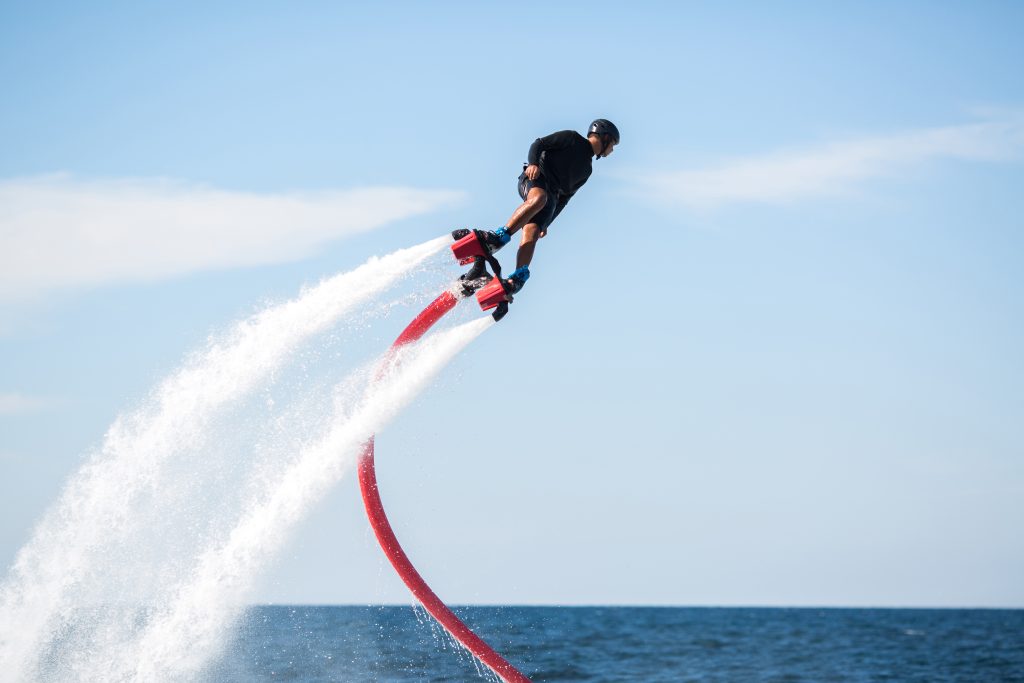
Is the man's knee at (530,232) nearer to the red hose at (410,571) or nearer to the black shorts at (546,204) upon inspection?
the black shorts at (546,204)

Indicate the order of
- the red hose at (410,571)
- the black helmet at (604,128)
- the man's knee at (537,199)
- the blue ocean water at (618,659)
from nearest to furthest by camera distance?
the man's knee at (537,199) < the black helmet at (604,128) < the red hose at (410,571) < the blue ocean water at (618,659)

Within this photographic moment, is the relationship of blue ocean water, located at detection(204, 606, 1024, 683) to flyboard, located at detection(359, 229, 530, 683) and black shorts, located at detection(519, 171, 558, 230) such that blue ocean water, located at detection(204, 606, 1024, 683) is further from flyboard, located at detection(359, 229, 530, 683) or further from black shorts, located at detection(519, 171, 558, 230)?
black shorts, located at detection(519, 171, 558, 230)

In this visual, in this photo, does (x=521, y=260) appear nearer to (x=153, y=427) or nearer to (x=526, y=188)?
(x=526, y=188)

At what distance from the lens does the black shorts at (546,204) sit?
1530 centimetres

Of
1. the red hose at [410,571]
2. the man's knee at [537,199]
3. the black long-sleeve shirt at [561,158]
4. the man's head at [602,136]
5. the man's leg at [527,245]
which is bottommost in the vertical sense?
the red hose at [410,571]

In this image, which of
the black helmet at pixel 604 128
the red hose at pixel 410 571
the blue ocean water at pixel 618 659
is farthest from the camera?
the blue ocean water at pixel 618 659

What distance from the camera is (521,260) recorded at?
50.0ft

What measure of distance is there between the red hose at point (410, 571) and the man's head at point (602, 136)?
3.45 meters

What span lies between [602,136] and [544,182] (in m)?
1.04

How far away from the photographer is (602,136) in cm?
1558

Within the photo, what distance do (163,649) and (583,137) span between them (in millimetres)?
9278

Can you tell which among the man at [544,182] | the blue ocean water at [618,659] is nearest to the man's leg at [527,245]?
the man at [544,182]

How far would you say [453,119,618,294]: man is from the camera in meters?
15.2

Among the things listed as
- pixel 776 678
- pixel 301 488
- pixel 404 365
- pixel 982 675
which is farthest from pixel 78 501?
pixel 982 675
